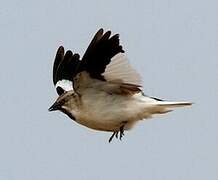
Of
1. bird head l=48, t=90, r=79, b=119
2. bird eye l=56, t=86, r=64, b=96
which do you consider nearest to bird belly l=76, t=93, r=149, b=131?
bird head l=48, t=90, r=79, b=119

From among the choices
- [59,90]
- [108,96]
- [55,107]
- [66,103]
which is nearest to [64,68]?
[59,90]

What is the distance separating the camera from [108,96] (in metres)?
11.1

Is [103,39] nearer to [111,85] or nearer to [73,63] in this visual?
[111,85]

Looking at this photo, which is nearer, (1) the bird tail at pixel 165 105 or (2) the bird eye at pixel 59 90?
(1) the bird tail at pixel 165 105

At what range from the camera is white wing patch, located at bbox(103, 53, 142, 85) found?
10.6 metres

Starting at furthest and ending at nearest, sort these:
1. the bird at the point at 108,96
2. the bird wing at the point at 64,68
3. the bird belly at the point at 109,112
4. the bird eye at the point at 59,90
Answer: the bird wing at the point at 64,68
the bird eye at the point at 59,90
the bird belly at the point at 109,112
the bird at the point at 108,96

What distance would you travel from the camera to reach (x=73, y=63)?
12.7 metres

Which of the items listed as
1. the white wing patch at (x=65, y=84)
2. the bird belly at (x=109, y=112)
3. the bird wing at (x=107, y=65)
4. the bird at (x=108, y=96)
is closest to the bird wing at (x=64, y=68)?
the white wing patch at (x=65, y=84)

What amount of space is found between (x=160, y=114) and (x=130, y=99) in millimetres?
391

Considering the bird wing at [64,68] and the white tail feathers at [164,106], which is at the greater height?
the bird wing at [64,68]

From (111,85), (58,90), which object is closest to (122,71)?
(111,85)

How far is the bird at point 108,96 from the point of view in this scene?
10578 mm

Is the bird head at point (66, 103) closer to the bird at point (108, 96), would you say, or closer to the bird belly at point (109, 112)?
the bird at point (108, 96)

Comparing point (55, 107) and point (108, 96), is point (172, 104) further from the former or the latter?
point (55, 107)
